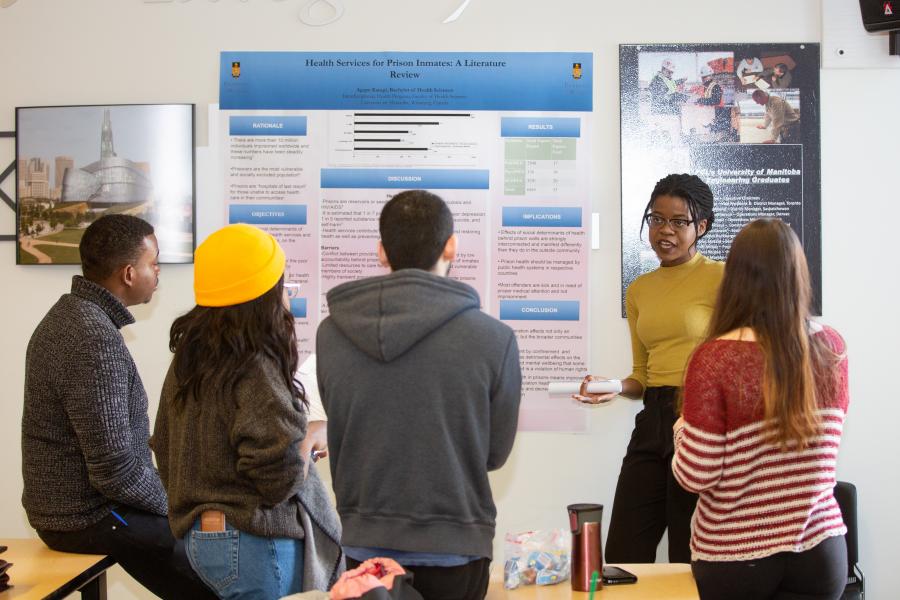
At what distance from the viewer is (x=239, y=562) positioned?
1784mm

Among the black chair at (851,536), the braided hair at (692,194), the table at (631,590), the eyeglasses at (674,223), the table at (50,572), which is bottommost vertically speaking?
the black chair at (851,536)

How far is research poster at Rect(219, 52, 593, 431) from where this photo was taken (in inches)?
128

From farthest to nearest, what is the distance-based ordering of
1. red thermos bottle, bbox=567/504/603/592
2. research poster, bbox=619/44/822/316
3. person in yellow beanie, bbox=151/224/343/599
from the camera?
research poster, bbox=619/44/822/316 → red thermos bottle, bbox=567/504/603/592 → person in yellow beanie, bbox=151/224/343/599

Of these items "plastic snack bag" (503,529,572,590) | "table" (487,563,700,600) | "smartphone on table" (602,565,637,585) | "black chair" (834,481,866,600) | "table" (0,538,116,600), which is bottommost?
"black chair" (834,481,866,600)

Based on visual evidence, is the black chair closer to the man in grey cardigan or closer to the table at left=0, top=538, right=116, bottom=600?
the man in grey cardigan

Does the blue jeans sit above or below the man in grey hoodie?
below

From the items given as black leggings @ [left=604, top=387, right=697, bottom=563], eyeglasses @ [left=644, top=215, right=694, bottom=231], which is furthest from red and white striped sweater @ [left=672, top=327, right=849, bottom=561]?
eyeglasses @ [left=644, top=215, right=694, bottom=231]

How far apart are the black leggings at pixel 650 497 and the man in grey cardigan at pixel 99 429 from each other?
137 centimetres

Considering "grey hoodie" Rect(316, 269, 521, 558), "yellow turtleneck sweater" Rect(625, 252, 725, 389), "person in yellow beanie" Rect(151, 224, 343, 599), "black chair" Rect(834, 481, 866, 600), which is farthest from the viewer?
"black chair" Rect(834, 481, 866, 600)

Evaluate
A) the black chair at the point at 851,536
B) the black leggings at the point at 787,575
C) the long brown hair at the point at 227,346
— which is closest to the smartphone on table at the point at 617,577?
the black leggings at the point at 787,575

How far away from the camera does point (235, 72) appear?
3.30m

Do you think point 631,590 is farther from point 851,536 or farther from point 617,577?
point 851,536

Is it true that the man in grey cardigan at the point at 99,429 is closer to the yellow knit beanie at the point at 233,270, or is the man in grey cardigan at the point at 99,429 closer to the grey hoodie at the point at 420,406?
the yellow knit beanie at the point at 233,270

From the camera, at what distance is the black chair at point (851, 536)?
2.95m
